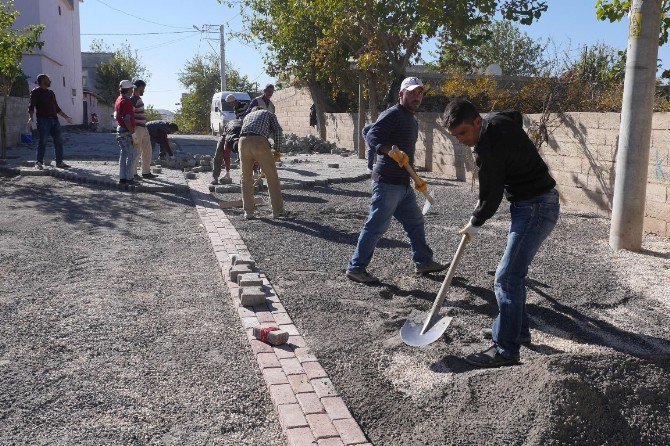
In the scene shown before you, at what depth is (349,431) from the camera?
3.28 m

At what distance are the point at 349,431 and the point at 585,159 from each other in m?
7.90

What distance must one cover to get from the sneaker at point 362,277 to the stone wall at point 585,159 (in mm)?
4189

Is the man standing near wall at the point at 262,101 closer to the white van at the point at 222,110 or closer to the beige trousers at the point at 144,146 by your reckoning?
the beige trousers at the point at 144,146

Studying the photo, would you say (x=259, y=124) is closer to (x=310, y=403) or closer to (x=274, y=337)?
(x=274, y=337)

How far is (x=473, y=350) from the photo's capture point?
172 inches

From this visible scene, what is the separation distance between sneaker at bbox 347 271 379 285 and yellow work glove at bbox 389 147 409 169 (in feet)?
3.40

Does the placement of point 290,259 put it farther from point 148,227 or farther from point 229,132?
point 229,132

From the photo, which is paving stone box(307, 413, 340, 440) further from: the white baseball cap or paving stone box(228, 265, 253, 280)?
the white baseball cap

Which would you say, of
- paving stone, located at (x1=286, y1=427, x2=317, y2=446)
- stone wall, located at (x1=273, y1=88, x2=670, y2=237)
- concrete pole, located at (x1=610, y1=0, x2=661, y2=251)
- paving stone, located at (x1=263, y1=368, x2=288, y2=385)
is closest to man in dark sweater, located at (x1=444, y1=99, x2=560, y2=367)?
paving stone, located at (x1=263, y1=368, x2=288, y2=385)

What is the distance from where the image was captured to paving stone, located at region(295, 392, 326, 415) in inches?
137

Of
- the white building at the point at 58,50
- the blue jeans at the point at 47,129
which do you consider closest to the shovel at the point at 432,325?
the blue jeans at the point at 47,129

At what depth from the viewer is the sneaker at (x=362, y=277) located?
598cm

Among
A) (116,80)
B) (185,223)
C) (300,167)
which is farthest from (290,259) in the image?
(116,80)

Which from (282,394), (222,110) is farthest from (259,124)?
(222,110)
